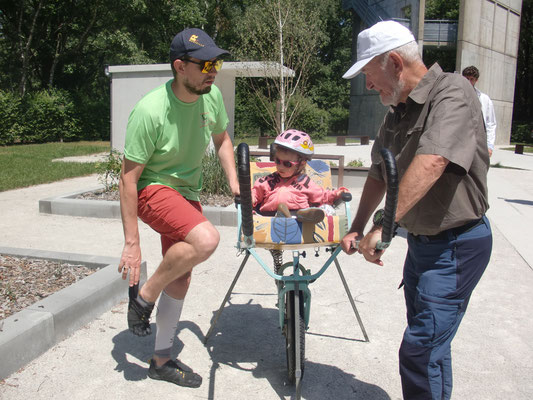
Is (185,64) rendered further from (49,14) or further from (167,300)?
(49,14)

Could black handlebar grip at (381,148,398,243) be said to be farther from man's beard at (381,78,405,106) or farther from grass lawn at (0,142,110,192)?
grass lawn at (0,142,110,192)

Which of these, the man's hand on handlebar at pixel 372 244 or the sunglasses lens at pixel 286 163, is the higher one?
the sunglasses lens at pixel 286 163

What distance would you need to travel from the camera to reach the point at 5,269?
4.31m

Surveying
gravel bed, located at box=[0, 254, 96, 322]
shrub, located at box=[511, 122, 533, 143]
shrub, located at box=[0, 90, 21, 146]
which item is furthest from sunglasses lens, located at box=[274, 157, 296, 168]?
shrub, located at box=[511, 122, 533, 143]

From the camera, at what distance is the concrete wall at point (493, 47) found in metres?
27.9

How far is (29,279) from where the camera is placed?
13.6 feet

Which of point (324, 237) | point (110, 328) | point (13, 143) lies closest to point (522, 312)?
point (324, 237)

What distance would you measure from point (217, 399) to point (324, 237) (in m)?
1.10

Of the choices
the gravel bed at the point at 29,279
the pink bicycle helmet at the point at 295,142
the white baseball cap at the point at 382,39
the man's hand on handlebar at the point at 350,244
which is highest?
the white baseball cap at the point at 382,39

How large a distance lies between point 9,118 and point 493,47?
26059mm

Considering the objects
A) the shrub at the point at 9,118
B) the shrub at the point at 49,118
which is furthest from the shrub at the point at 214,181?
the shrub at the point at 49,118

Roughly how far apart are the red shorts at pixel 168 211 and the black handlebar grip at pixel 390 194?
1.17 m

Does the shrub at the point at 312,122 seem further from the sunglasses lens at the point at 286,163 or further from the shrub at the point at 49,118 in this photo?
the sunglasses lens at the point at 286,163

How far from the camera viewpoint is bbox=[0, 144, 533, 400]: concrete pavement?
3.02 metres
